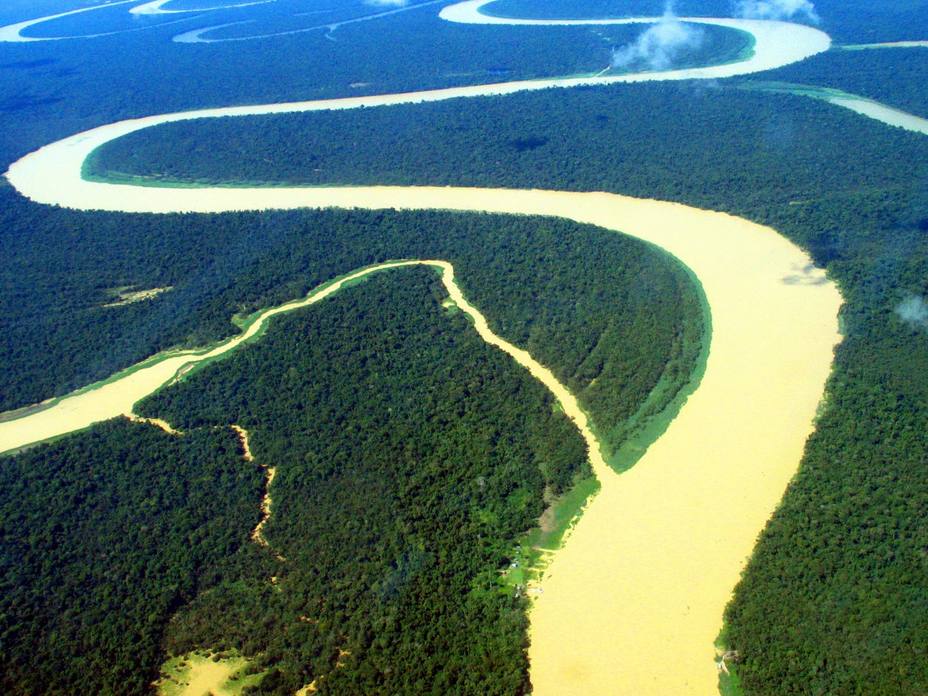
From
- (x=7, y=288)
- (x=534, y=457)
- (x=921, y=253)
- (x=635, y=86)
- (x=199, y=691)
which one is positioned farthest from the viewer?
→ (x=635, y=86)

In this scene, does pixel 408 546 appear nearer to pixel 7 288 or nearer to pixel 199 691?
pixel 199 691

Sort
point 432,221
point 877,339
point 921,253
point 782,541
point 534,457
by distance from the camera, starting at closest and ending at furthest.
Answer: point 782,541 → point 534,457 → point 877,339 → point 921,253 → point 432,221

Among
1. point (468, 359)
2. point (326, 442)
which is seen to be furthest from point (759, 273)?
point (326, 442)

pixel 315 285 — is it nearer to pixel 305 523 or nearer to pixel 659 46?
pixel 305 523

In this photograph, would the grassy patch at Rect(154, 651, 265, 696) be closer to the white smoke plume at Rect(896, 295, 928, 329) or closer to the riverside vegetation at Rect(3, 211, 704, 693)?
the riverside vegetation at Rect(3, 211, 704, 693)

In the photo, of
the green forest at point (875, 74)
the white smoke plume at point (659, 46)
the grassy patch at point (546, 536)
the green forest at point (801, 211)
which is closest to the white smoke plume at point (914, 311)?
the green forest at point (801, 211)

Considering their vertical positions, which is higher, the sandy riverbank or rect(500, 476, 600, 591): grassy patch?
rect(500, 476, 600, 591): grassy patch

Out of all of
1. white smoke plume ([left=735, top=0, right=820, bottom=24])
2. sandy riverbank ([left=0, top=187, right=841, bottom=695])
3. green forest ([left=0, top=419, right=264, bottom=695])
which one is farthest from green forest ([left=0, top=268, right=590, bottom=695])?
white smoke plume ([left=735, top=0, right=820, bottom=24])
